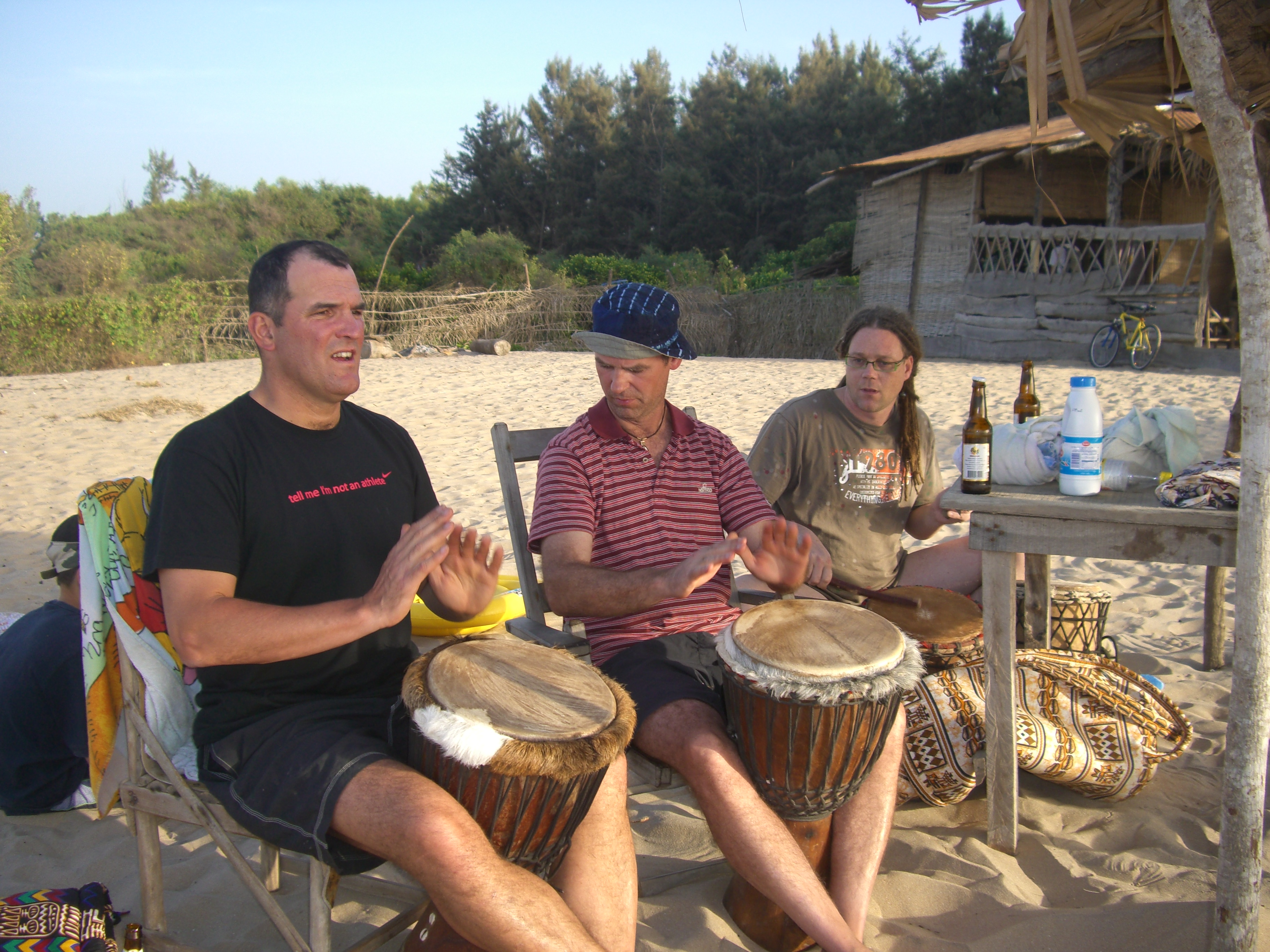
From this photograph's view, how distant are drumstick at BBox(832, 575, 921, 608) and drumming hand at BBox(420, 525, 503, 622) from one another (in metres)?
1.22

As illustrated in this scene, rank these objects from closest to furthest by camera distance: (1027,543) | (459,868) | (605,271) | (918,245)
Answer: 1. (459,868)
2. (1027,543)
3. (918,245)
4. (605,271)

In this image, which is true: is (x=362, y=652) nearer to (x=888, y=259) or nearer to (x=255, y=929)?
(x=255, y=929)

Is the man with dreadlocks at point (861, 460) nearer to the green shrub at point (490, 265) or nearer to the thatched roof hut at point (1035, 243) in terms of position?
the thatched roof hut at point (1035, 243)

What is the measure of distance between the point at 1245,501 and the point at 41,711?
3332mm

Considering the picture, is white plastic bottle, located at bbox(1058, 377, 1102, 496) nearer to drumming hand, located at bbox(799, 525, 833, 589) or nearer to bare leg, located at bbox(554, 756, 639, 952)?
drumming hand, located at bbox(799, 525, 833, 589)

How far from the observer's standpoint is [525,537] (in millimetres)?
2891

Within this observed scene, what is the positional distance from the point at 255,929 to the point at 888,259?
1885 cm

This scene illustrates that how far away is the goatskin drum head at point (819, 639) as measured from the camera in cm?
198

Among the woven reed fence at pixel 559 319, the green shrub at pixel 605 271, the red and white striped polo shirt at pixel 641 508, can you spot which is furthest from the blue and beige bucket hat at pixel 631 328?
the green shrub at pixel 605 271

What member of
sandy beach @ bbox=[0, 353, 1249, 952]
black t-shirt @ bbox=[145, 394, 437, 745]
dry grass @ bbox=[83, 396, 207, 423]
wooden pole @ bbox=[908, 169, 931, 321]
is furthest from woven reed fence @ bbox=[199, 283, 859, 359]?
black t-shirt @ bbox=[145, 394, 437, 745]

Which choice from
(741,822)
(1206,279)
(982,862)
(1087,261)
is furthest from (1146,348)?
(741,822)

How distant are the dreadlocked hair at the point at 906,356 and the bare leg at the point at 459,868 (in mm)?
2218

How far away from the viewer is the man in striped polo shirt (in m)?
2.01

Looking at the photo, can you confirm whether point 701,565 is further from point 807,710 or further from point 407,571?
point 407,571
